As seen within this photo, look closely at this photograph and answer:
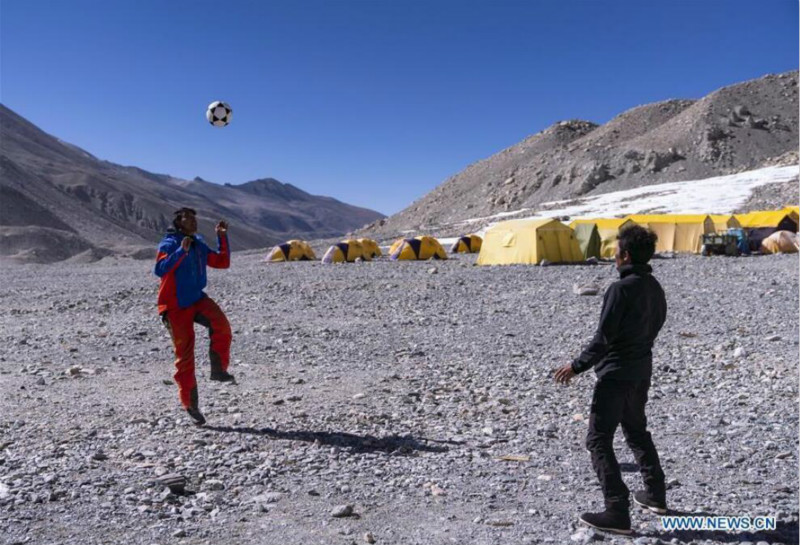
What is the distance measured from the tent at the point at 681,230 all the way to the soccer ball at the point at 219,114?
1156 inches

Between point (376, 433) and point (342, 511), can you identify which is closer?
point (342, 511)

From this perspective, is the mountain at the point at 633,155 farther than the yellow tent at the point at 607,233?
Yes

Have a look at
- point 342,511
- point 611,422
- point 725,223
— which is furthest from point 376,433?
point 725,223

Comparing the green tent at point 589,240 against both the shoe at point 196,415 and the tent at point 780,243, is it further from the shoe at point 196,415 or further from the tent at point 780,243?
the shoe at point 196,415

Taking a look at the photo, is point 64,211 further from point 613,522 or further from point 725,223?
point 613,522

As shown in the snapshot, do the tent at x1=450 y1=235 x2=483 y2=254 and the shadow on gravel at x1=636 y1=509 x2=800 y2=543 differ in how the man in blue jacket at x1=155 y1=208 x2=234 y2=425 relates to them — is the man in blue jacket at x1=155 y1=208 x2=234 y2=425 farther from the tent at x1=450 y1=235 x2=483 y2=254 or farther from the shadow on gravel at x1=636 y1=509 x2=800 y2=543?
the tent at x1=450 y1=235 x2=483 y2=254

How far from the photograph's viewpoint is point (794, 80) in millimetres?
96375

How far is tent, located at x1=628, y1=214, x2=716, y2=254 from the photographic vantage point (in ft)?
120

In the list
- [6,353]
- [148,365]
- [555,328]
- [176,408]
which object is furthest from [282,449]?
[555,328]

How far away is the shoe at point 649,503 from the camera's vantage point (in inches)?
A: 197

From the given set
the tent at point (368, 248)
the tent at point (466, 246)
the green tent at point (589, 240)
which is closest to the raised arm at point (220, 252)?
the green tent at point (589, 240)

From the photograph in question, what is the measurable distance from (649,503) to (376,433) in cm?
295

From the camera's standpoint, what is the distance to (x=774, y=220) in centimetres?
3797

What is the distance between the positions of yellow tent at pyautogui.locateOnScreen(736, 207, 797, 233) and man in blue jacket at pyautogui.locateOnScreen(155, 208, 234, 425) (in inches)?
1376
